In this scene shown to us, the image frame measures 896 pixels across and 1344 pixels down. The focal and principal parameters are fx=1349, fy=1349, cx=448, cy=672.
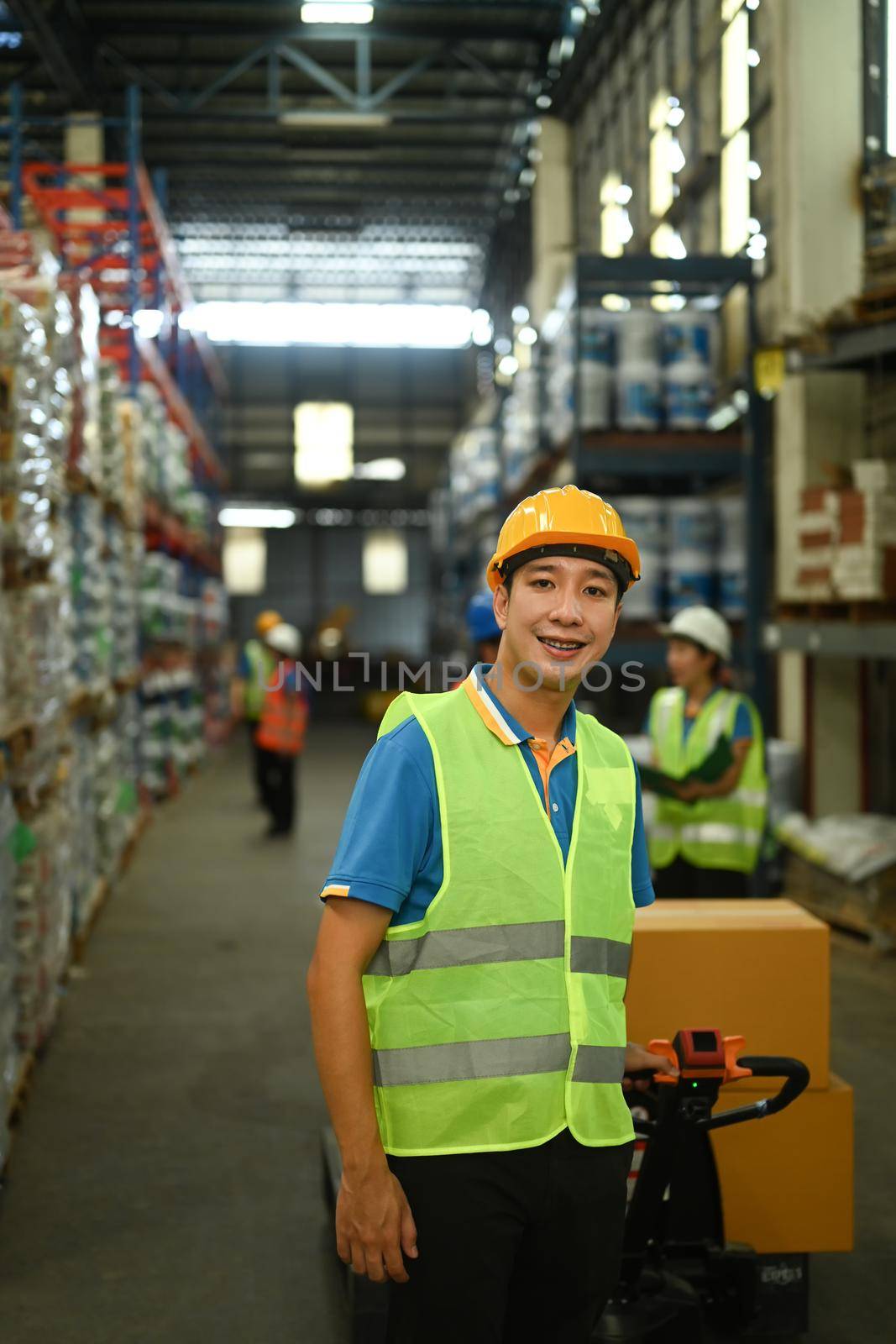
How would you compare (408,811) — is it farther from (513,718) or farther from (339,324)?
(339,324)

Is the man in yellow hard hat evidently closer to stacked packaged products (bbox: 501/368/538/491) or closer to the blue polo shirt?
the blue polo shirt

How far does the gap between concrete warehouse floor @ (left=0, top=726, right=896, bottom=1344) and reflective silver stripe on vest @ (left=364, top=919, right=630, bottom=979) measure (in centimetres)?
167

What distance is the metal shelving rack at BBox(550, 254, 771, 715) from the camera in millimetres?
7254

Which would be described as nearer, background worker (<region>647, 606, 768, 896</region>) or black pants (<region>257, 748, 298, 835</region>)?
background worker (<region>647, 606, 768, 896</region>)

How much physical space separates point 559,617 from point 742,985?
1.45 m

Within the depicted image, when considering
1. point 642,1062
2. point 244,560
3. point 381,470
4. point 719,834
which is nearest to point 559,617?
point 642,1062

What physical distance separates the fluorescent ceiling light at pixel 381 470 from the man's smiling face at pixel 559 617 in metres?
28.0

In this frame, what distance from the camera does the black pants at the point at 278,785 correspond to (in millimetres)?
11227

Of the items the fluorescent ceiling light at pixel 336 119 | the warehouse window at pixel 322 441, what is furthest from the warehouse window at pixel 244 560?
the fluorescent ceiling light at pixel 336 119

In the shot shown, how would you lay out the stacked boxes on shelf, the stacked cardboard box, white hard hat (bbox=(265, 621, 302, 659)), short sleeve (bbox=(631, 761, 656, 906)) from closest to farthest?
short sleeve (bbox=(631, 761, 656, 906)) → the stacked boxes on shelf → the stacked cardboard box → white hard hat (bbox=(265, 621, 302, 659))

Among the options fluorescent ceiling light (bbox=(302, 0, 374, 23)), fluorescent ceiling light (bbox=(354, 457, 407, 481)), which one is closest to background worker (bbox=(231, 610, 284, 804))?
fluorescent ceiling light (bbox=(302, 0, 374, 23))

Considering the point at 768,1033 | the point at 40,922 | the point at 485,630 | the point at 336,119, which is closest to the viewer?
the point at 768,1033

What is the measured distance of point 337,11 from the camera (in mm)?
14117

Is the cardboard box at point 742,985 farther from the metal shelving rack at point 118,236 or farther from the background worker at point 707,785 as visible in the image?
the metal shelving rack at point 118,236
